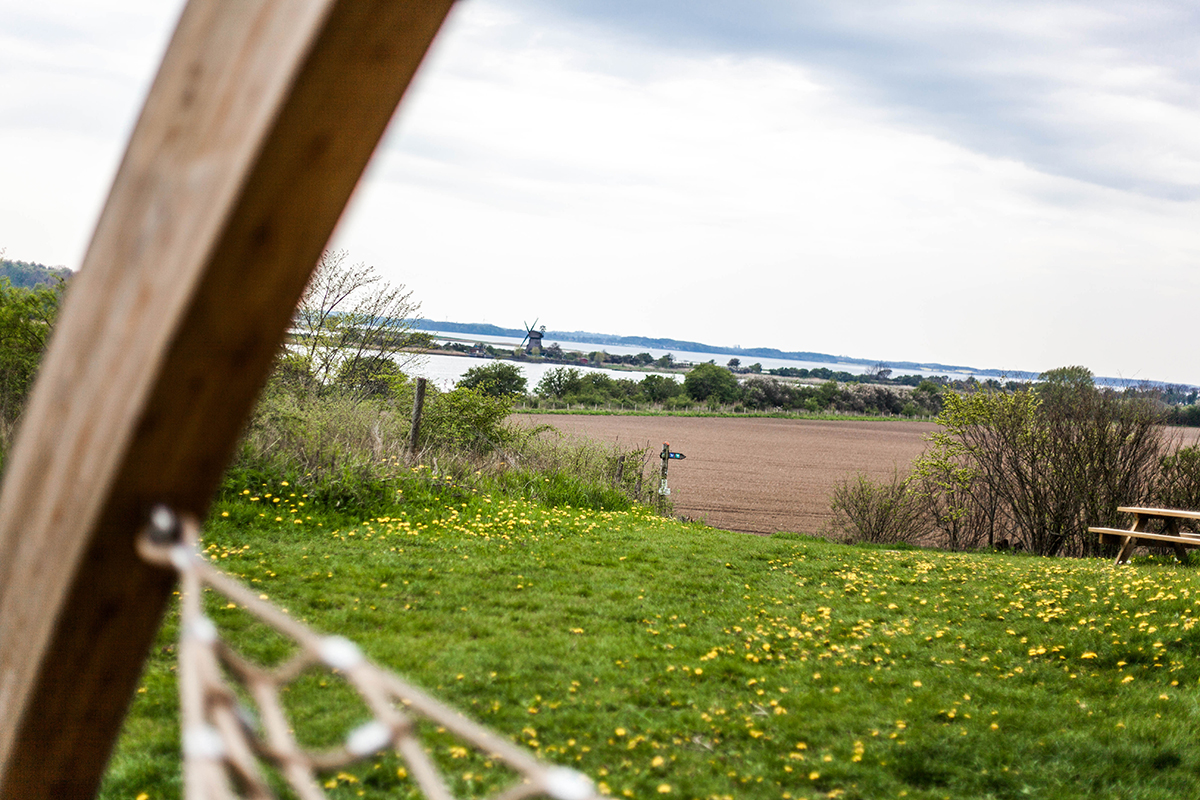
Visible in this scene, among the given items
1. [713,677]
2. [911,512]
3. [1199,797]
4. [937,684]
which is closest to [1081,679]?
[937,684]

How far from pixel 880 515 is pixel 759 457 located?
49.2 ft

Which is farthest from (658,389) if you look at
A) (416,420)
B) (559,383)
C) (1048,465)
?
(416,420)

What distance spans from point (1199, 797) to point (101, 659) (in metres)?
4.52

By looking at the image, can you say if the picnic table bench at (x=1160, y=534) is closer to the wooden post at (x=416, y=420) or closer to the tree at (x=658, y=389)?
the wooden post at (x=416, y=420)

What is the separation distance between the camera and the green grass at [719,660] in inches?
148

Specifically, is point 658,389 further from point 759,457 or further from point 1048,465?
point 1048,465

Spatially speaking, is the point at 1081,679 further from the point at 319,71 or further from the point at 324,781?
the point at 319,71

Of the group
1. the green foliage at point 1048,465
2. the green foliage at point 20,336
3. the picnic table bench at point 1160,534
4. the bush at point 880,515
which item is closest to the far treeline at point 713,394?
the bush at point 880,515

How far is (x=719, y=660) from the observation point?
5.45 m

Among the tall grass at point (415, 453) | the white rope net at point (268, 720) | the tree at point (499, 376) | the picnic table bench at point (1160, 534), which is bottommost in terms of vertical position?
the tall grass at point (415, 453)

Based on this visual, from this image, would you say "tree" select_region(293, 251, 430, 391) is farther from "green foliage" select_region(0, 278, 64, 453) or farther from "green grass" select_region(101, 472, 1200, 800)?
"green grass" select_region(101, 472, 1200, 800)

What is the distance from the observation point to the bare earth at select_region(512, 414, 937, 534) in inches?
758

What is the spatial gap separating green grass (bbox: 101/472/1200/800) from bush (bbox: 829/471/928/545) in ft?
21.2

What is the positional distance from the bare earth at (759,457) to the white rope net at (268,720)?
47.5ft
